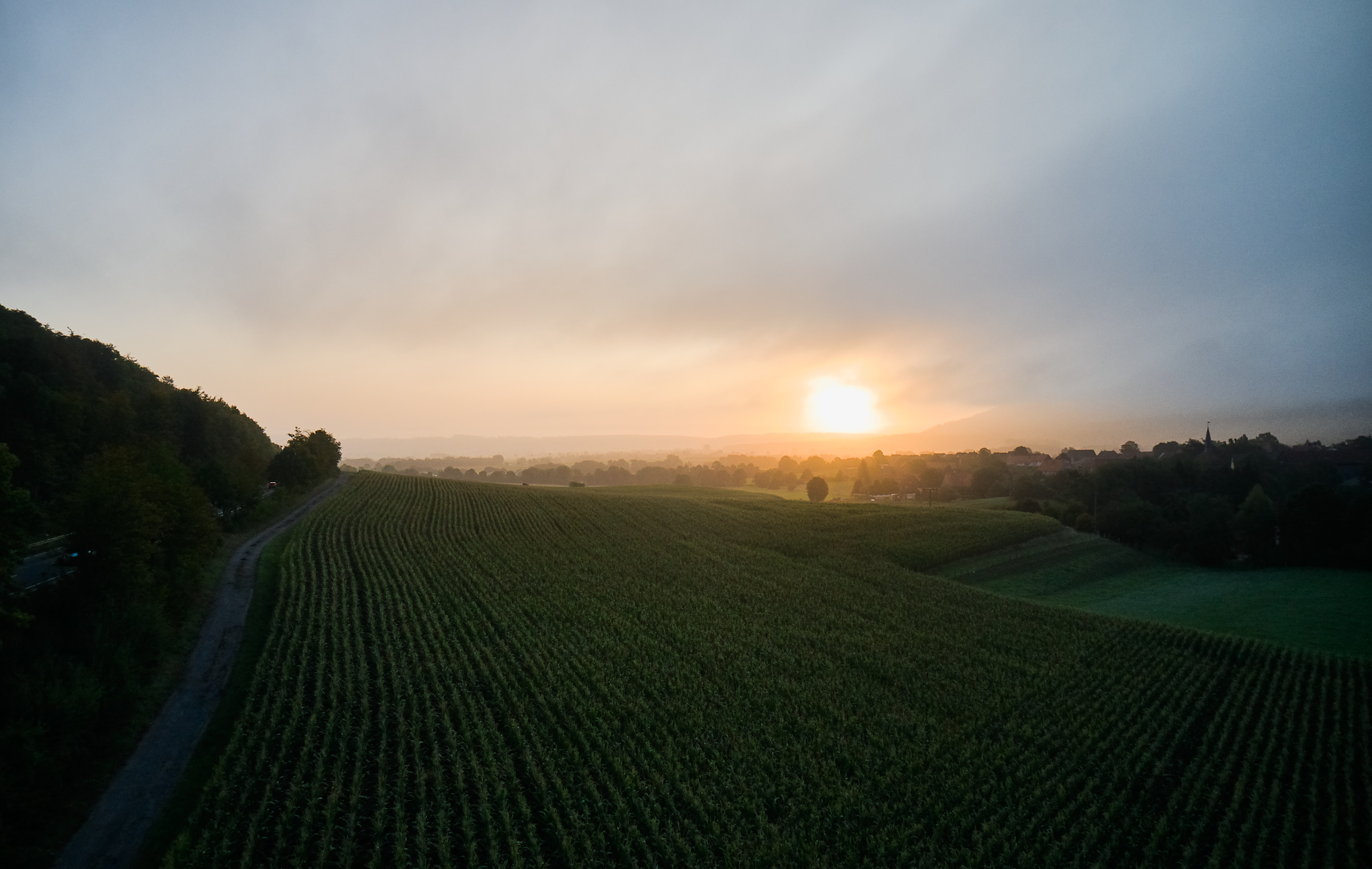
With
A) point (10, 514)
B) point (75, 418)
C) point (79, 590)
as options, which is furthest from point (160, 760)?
point (75, 418)

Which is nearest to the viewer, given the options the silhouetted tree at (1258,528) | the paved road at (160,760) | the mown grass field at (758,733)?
the paved road at (160,760)

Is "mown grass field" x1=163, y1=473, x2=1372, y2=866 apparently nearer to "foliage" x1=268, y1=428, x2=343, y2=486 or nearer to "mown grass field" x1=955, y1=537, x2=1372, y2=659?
"mown grass field" x1=955, y1=537, x2=1372, y2=659

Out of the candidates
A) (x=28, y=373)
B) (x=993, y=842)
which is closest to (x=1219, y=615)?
(x=993, y=842)

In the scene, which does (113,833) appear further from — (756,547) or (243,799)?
(756,547)

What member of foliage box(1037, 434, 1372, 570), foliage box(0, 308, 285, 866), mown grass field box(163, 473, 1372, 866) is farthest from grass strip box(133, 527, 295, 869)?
foliage box(1037, 434, 1372, 570)

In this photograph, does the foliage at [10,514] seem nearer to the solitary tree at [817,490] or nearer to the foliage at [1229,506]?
the foliage at [1229,506]

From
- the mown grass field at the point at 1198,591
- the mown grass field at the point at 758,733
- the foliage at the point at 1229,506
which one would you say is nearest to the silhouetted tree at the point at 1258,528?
the foliage at the point at 1229,506
